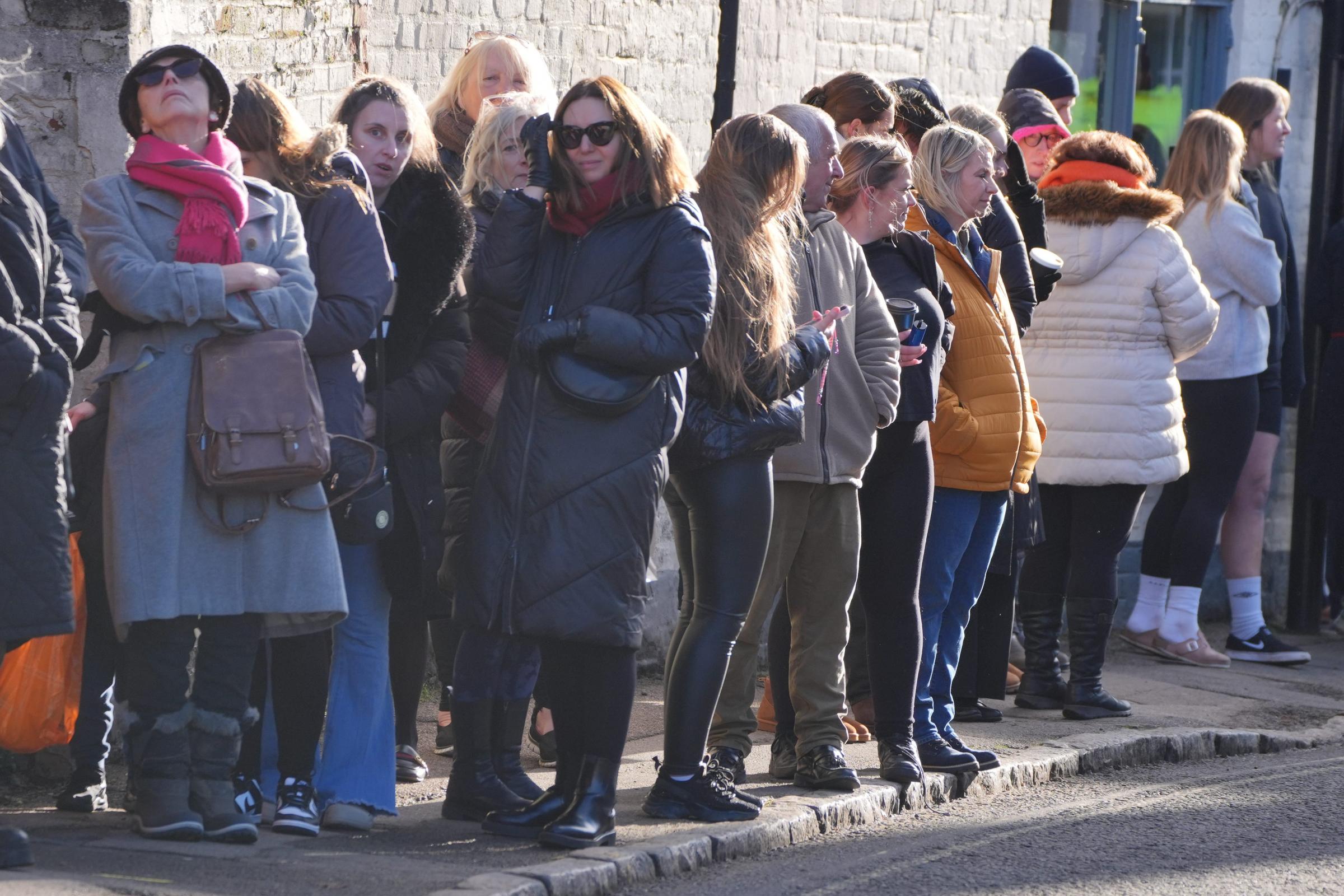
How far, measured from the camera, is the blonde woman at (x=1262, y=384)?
9484 millimetres

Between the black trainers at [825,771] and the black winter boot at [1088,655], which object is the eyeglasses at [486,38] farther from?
the black winter boot at [1088,655]

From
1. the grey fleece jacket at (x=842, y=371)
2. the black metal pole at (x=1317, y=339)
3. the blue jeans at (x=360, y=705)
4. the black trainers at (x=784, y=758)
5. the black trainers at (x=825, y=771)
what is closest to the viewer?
the blue jeans at (x=360, y=705)

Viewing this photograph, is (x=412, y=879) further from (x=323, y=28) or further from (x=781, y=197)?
(x=323, y=28)

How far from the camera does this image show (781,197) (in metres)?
5.56

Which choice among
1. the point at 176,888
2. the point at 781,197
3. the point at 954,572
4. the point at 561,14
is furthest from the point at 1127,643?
the point at 176,888

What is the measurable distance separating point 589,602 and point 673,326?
0.71m

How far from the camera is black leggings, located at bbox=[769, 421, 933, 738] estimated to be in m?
6.11

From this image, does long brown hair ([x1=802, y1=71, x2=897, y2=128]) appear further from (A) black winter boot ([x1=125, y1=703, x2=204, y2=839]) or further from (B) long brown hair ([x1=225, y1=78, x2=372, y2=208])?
(A) black winter boot ([x1=125, y1=703, x2=204, y2=839])

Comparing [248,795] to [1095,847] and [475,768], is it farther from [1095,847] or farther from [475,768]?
[1095,847]

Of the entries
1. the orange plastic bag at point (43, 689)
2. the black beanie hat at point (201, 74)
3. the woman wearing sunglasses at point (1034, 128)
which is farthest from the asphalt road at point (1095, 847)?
the woman wearing sunglasses at point (1034, 128)

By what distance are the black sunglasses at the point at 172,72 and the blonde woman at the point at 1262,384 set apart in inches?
224

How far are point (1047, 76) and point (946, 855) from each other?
4.63 m

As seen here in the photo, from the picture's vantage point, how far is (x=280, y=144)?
532cm

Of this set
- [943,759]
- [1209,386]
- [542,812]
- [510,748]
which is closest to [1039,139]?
[1209,386]
